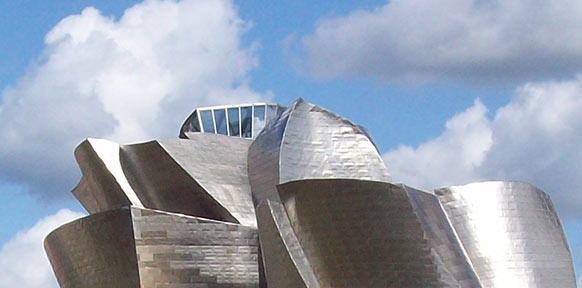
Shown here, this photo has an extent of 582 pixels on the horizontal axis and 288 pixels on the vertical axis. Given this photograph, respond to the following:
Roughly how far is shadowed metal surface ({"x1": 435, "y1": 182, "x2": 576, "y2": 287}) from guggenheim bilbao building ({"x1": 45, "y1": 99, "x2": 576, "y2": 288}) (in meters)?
0.03

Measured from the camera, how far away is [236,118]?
41.2 m

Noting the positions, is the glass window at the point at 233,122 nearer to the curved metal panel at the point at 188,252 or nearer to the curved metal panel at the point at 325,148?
the curved metal panel at the point at 325,148

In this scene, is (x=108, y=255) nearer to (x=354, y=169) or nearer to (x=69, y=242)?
(x=69, y=242)

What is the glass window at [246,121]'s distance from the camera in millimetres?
41000

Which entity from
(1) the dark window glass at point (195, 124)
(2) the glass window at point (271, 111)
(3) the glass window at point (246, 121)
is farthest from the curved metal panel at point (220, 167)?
(1) the dark window glass at point (195, 124)

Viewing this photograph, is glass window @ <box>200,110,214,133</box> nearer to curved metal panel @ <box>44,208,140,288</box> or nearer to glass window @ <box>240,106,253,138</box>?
glass window @ <box>240,106,253,138</box>

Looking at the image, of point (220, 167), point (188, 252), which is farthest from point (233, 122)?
point (188, 252)

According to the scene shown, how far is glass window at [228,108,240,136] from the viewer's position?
1617 inches

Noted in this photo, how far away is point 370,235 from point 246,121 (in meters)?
11.6

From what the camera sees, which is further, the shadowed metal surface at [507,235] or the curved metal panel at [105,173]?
the curved metal panel at [105,173]

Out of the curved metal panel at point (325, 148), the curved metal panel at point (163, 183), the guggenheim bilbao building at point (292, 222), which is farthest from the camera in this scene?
the curved metal panel at point (325, 148)

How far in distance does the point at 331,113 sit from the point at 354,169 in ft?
5.25

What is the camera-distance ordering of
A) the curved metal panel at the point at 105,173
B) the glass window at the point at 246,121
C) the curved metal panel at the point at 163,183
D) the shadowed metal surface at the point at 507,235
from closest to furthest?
the shadowed metal surface at the point at 507,235, the curved metal panel at the point at 163,183, the curved metal panel at the point at 105,173, the glass window at the point at 246,121

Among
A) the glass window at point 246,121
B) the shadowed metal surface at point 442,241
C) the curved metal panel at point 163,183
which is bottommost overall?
the shadowed metal surface at point 442,241
